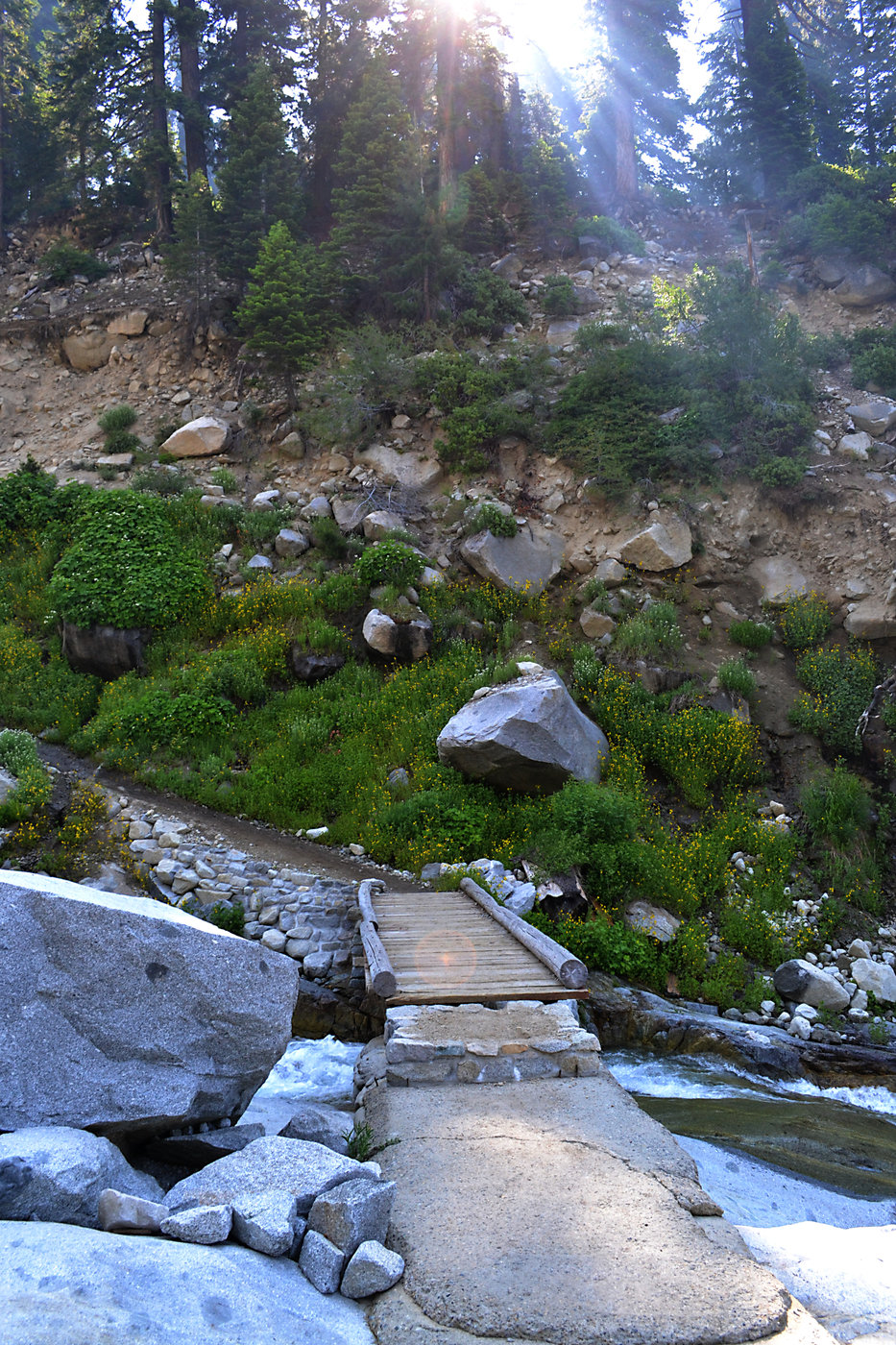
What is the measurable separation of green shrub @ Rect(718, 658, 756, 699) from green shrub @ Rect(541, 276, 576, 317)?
38.9ft

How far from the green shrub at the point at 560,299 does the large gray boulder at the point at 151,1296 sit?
2107 cm

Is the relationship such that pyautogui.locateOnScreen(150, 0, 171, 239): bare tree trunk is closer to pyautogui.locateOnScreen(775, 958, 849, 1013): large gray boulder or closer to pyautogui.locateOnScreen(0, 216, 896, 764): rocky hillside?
pyautogui.locateOnScreen(0, 216, 896, 764): rocky hillside

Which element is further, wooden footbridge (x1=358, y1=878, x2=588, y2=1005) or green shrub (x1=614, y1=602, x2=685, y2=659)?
green shrub (x1=614, y1=602, x2=685, y2=659)

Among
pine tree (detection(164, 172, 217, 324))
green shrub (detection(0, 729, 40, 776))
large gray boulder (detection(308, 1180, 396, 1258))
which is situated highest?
pine tree (detection(164, 172, 217, 324))

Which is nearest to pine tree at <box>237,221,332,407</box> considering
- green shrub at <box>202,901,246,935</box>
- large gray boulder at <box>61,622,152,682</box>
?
large gray boulder at <box>61,622,152,682</box>

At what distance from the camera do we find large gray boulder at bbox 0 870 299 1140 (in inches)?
169

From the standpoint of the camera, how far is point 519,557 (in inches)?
603

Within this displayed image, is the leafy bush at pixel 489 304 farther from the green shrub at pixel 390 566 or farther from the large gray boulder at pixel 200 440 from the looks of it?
the green shrub at pixel 390 566

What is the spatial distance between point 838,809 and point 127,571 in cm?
1293

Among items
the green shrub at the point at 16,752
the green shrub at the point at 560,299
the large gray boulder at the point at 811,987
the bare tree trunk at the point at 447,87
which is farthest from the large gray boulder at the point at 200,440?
the large gray boulder at the point at 811,987

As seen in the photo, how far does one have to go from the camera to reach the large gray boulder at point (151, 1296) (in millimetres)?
2680

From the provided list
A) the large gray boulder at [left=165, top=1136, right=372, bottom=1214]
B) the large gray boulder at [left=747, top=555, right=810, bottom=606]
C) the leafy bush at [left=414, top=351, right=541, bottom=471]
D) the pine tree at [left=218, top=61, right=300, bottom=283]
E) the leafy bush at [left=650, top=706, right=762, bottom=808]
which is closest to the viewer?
the large gray boulder at [left=165, top=1136, right=372, bottom=1214]

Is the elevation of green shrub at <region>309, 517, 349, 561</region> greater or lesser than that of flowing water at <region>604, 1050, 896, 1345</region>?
greater

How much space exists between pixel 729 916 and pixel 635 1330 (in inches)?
283
